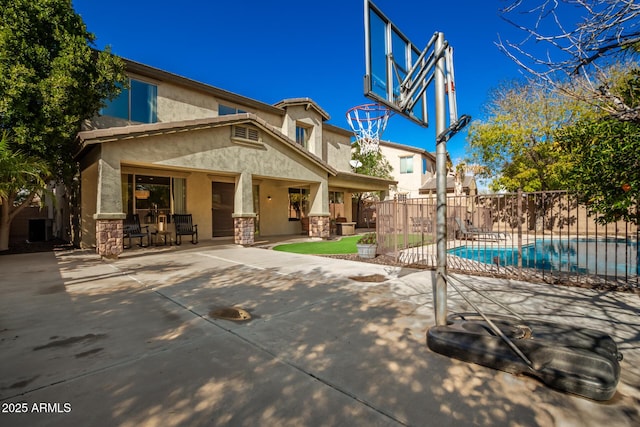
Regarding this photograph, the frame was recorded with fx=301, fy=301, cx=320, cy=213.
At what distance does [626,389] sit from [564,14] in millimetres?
3584

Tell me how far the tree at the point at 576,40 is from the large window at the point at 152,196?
517 inches

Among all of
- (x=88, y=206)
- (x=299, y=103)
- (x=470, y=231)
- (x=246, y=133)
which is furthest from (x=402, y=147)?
(x=88, y=206)

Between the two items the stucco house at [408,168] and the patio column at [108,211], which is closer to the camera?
the patio column at [108,211]

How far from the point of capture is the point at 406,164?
2953 centimetres

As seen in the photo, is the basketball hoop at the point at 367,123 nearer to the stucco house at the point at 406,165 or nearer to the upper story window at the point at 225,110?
the stucco house at the point at 406,165

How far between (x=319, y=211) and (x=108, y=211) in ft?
28.6

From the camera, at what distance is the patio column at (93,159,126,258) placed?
8.73 metres

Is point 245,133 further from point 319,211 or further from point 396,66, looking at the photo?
point 396,66

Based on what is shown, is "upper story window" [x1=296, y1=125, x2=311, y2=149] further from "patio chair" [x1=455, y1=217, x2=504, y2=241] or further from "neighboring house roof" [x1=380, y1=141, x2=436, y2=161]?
"neighboring house roof" [x1=380, y1=141, x2=436, y2=161]

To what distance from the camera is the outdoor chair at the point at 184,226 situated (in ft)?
40.5

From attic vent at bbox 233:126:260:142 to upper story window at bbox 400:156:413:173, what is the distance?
20.1 m

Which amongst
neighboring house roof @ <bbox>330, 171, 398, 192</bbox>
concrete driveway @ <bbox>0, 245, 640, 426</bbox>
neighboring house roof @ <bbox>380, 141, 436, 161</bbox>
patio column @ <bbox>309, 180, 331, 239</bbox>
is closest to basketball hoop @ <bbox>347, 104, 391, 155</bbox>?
neighboring house roof @ <bbox>330, 171, 398, 192</bbox>

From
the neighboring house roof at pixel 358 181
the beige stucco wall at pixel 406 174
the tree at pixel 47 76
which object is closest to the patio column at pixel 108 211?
the tree at pixel 47 76

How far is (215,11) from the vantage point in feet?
47.0
